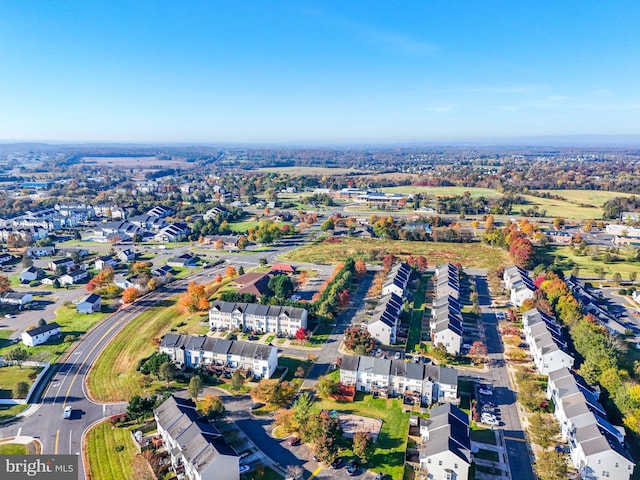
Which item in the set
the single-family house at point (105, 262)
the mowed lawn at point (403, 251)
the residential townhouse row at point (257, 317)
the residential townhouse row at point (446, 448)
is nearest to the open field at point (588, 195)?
the mowed lawn at point (403, 251)

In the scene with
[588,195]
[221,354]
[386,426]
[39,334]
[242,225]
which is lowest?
[386,426]

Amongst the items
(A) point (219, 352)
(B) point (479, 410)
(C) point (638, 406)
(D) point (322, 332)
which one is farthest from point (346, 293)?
(C) point (638, 406)

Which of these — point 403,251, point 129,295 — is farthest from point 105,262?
point 403,251

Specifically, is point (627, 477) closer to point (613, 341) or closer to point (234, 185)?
point (613, 341)

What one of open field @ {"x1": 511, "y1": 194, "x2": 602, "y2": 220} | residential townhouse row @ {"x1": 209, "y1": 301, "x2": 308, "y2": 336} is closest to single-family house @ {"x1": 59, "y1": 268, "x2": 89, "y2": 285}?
residential townhouse row @ {"x1": 209, "y1": 301, "x2": 308, "y2": 336}

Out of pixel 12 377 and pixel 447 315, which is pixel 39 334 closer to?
pixel 12 377

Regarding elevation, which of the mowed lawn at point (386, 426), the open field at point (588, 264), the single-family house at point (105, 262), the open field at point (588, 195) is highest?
the open field at point (588, 195)

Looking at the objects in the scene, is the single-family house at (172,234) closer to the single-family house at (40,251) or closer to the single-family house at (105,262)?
the single-family house at (105,262)
